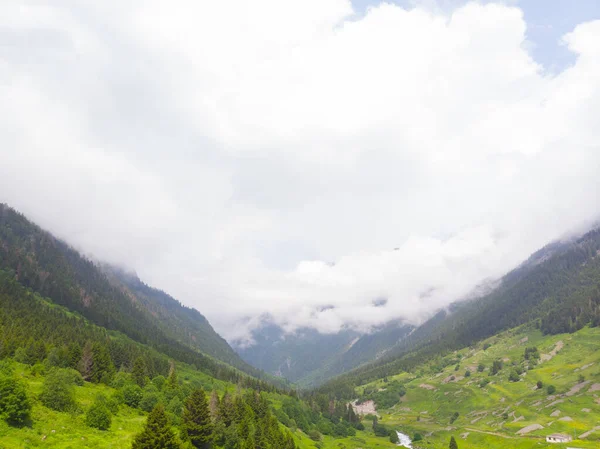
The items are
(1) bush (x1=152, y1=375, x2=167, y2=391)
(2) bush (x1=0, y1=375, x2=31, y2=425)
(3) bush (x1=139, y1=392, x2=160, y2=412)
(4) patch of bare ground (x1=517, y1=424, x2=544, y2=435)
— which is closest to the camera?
(2) bush (x1=0, y1=375, x2=31, y2=425)

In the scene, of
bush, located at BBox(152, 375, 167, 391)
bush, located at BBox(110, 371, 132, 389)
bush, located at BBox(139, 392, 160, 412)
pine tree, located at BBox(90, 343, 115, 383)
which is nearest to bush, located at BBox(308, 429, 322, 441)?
bush, located at BBox(152, 375, 167, 391)

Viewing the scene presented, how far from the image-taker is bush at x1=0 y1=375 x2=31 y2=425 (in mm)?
63625

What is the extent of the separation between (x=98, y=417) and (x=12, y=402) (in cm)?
1882

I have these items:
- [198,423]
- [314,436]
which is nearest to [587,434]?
[314,436]

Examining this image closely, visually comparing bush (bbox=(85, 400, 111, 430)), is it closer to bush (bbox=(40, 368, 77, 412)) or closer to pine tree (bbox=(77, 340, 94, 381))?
bush (bbox=(40, 368, 77, 412))

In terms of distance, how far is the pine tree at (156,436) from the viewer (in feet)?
212

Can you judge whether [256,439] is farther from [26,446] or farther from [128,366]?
[128,366]

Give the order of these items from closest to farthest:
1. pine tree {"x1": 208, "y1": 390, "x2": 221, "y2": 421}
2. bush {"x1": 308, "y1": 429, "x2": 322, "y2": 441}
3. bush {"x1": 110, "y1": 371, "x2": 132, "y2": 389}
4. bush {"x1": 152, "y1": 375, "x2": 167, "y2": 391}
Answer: pine tree {"x1": 208, "y1": 390, "x2": 221, "y2": 421}, bush {"x1": 110, "y1": 371, "x2": 132, "y2": 389}, bush {"x1": 152, "y1": 375, "x2": 167, "y2": 391}, bush {"x1": 308, "y1": 429, "x2": 322, "y2": 441}

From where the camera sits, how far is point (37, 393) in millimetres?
80500

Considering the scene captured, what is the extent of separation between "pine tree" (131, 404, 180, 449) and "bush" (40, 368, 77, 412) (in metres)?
23.9

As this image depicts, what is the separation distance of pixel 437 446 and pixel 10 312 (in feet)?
770

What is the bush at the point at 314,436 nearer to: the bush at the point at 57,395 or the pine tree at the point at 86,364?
the pine tree at the point at 86,364

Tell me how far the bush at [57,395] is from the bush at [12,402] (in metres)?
11.5

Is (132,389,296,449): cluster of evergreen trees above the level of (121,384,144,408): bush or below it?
below
